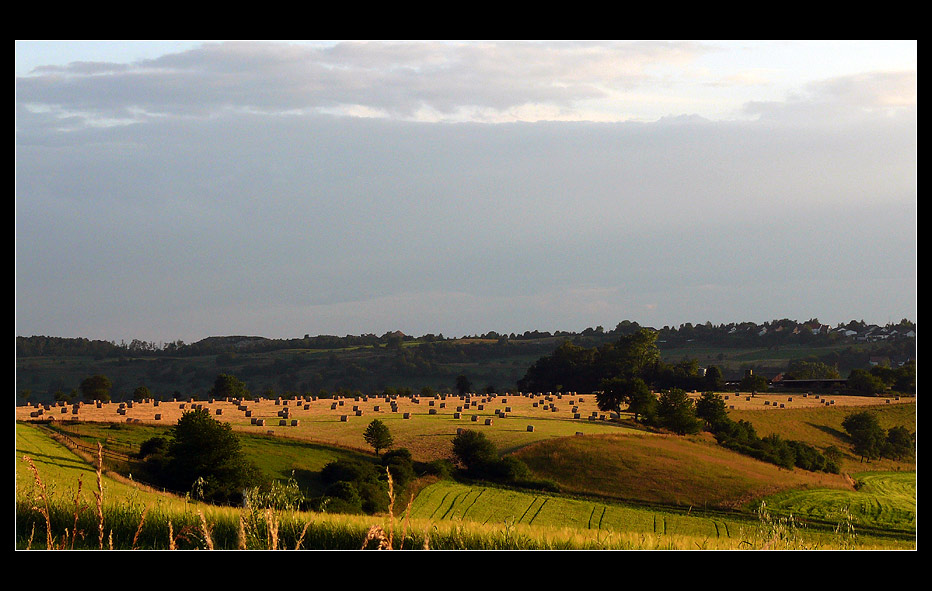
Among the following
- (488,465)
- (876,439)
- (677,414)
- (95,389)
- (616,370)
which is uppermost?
(616,370)

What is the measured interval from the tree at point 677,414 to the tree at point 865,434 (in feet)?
89.4

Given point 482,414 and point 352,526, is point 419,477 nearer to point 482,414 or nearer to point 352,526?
point 482,414

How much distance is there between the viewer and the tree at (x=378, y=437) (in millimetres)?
61031

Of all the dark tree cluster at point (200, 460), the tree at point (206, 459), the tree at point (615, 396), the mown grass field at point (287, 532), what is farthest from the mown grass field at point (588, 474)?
the mown grass field at point (287, 532)

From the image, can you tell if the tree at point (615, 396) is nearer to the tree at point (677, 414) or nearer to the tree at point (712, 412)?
the tree at point (677, 414)

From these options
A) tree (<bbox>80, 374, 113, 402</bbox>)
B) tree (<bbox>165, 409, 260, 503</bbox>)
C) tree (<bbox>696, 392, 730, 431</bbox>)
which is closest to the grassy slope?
tree (<bbox>696, 392, 730, 431</bbox>)

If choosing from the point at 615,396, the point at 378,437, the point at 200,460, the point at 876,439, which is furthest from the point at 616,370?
the point at 200,460

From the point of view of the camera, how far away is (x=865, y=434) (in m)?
97.1

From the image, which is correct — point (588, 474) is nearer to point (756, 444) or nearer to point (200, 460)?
point (756, 444)

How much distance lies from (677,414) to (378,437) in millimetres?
36189

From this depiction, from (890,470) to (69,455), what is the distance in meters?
86.1

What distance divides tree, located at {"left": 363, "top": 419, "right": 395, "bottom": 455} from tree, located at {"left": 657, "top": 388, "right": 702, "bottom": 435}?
1365 inches

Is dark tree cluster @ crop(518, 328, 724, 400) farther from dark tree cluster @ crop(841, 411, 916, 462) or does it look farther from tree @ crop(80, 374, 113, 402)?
tree @ crop(80, 374, 113, 402)
